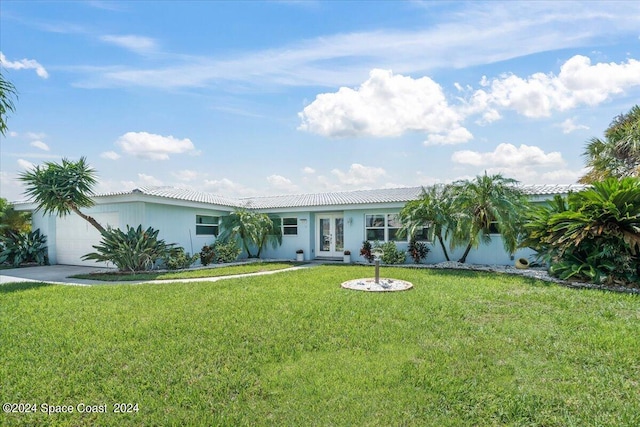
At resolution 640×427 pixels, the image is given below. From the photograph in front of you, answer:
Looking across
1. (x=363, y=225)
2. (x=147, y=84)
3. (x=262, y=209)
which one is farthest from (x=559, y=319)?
(x=262, y=209)

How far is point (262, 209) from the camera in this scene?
19.2 meters

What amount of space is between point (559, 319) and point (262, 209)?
15.0m

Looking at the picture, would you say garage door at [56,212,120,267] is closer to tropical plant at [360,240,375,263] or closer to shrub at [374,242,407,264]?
tropical plant at [360,240,375,263]

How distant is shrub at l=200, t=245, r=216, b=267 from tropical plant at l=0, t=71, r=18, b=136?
30.6ft

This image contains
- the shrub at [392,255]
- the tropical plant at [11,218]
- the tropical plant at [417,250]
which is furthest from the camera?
the tropical plant at [11,218]

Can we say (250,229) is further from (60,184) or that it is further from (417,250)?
(417,250)

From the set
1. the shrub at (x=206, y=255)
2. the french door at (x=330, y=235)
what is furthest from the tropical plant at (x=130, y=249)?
the french door at (x=330, y=235)

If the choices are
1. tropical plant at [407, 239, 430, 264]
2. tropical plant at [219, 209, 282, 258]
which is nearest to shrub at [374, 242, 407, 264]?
tropical plant at [407, 239, 430, 264]

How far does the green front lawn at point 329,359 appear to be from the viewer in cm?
353

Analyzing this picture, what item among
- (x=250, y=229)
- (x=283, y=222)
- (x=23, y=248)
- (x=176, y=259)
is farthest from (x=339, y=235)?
(x=23, y=248)

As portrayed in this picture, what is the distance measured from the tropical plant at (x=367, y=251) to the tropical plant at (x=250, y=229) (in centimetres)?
472

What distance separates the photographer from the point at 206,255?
1556 centimetres

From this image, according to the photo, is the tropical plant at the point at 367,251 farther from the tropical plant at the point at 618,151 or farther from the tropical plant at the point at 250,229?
the tropical plant at the point at 618,151

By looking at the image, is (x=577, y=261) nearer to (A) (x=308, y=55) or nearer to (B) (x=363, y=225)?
(B) (x=363, y=225)
